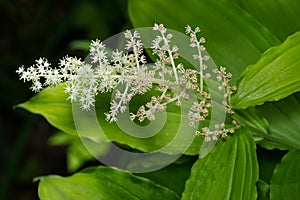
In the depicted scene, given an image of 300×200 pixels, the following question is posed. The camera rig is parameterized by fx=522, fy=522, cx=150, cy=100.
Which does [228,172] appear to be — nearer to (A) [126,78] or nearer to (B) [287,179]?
(B) [287,179]

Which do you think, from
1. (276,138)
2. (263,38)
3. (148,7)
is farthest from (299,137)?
(148,7)

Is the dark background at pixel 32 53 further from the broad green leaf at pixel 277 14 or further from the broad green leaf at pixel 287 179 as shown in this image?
the broad green leaf at pixel 287 179

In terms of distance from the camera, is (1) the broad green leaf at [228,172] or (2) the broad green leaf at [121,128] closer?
(1) the broad green leaf at [228,172]

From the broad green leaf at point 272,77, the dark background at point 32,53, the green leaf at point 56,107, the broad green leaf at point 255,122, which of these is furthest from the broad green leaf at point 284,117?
the dark background at point 32,53

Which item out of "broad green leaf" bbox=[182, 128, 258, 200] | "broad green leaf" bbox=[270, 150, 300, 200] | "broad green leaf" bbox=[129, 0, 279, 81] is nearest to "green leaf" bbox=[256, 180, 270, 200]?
"broad green leaf" bbox=[270, 150, 300, 200]

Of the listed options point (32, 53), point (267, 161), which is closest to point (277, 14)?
point (267, 161)

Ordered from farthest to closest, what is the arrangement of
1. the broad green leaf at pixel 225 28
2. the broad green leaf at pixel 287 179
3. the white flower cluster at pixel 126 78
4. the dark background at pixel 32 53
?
the dark background at pixel 32 53 < the broad green leaf at pixel 225 28 < the broad green leaf at pixel 287 179 < the white flower cluster at pixel 126 78
